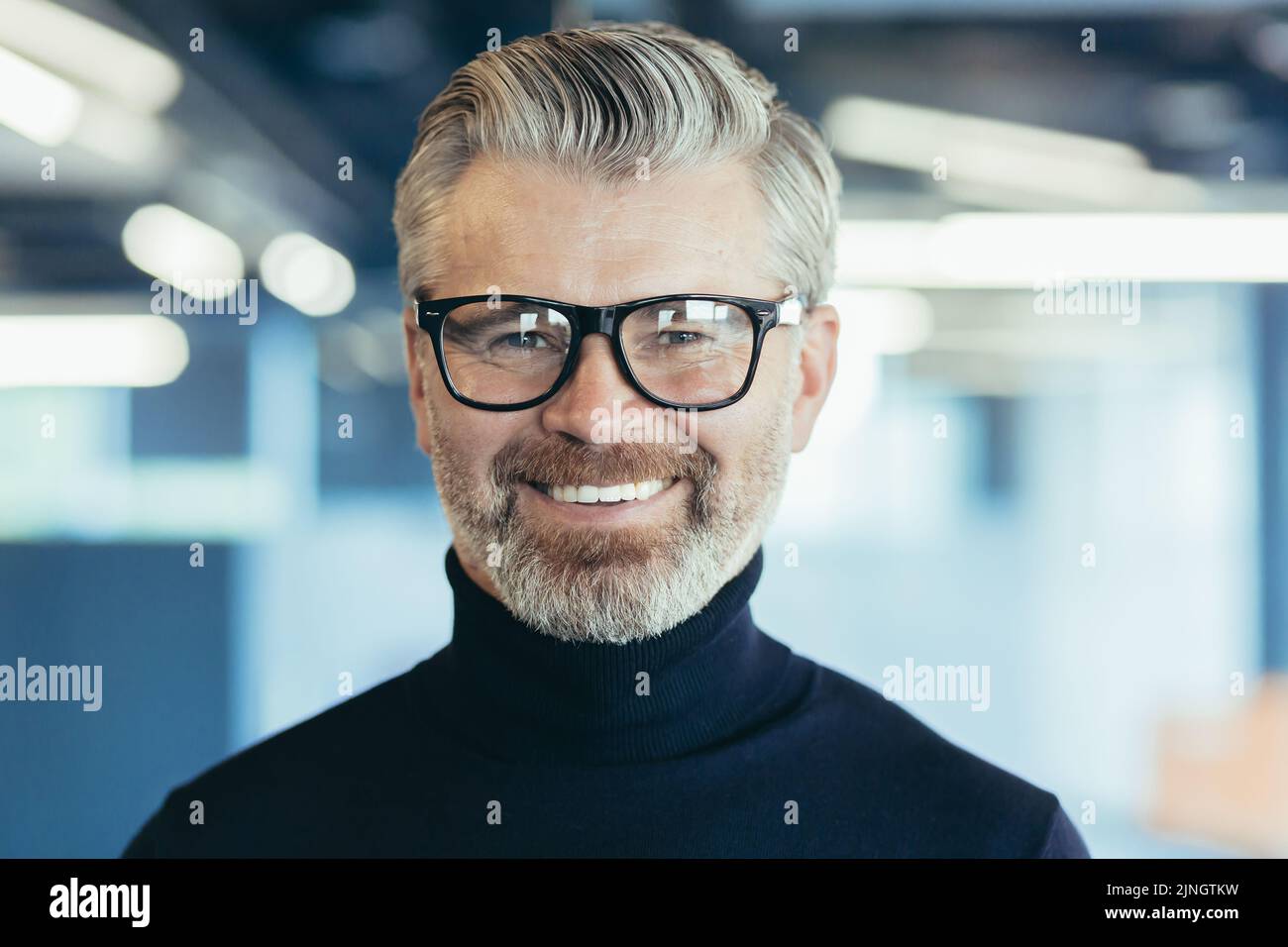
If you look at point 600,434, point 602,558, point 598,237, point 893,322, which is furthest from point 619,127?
point 893,322

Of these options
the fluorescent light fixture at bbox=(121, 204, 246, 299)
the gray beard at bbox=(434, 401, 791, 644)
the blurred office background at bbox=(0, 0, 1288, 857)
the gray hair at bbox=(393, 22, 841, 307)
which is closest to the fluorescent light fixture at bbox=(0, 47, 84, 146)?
the blurred office background at bbox=(0, 0, 1288, 857)

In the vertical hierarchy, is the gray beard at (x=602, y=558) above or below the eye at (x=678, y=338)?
below

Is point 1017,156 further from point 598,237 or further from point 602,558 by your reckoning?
point 602,558

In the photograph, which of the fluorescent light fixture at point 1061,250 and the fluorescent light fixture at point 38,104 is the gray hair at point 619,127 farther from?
the fluorescent light fixture at point 38,104

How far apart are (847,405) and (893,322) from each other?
0.18m

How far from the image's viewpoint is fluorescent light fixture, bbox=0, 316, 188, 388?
5.09ft

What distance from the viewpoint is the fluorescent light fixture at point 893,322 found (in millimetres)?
1636

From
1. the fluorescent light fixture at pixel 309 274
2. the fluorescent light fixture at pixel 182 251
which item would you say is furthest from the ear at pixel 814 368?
the fluorescent light fixture at pixel 182 251

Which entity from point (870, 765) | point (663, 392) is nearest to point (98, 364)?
point (663, 392)

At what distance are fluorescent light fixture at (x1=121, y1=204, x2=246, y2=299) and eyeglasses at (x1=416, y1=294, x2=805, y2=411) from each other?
49 cm

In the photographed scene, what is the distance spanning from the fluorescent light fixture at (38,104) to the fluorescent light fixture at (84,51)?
2 cm

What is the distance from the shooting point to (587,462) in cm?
124

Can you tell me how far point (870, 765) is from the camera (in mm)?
1340

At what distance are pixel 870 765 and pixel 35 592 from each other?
1300 millimetres
